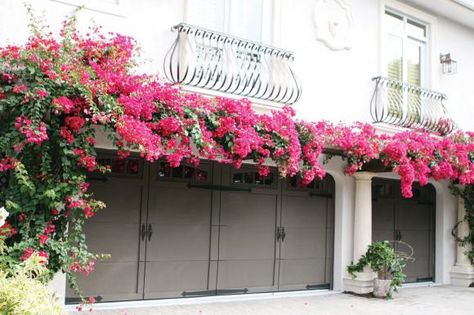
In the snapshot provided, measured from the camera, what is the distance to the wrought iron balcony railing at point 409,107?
11.7 m

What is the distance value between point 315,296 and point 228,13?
5.36m

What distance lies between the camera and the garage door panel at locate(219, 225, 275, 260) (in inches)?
389

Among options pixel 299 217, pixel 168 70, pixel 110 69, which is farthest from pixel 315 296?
pixel 110 69

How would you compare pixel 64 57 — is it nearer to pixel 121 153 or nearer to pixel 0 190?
pixel 121 153

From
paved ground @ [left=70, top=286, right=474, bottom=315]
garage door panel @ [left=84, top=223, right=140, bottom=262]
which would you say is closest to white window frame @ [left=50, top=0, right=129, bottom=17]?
garage door panel @ [left=84, top=223, right=140, bottom=262]

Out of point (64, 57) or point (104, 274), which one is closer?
point (64, 57)

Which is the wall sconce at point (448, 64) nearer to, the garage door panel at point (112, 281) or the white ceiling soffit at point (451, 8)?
the white ceiling soffit at point (451, 8)

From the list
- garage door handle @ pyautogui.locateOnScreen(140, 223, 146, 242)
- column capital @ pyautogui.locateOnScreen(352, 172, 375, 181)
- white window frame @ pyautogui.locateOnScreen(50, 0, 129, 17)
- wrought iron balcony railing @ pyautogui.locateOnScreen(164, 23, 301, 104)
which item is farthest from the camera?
column capital @ pyautogui.locateOnScreen(352, 172, 375, 181)

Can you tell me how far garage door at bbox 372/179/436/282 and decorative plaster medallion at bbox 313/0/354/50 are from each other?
3.11m

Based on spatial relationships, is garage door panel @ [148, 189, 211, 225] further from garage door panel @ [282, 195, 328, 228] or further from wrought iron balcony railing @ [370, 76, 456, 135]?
wrought iron balcony railing @ [370, 76, 456, 135]

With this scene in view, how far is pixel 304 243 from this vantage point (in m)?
10.9

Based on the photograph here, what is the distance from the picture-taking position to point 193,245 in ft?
31.2

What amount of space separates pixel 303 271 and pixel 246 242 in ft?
4.87

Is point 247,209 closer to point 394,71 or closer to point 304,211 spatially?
point 304,211
